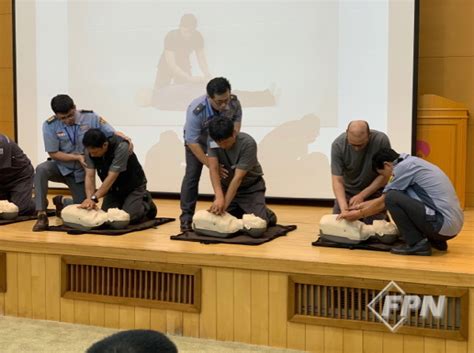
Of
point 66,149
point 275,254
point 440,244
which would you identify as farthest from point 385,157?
point 66,149

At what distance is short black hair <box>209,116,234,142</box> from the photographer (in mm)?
3716

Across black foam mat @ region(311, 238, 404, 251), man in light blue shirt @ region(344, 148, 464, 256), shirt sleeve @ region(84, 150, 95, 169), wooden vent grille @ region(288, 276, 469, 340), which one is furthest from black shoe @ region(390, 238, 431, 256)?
shirt sleeve @ region(84, 150, 95, 169)

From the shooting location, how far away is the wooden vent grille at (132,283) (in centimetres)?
346

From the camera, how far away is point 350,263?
3.13 m

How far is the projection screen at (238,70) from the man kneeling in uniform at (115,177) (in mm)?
1641

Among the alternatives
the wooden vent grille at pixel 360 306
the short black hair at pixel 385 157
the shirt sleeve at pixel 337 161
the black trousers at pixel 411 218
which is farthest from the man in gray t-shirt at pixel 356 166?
the wooden vent grille at pixel 360 306

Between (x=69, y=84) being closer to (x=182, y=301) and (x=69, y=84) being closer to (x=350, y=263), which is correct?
(x=182, y=301)

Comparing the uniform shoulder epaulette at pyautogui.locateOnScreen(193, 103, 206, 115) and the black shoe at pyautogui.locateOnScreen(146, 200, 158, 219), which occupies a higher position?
the uniform shoulder epaulette at pyautogui.locateOnScreen(193, 103, 206, 115)

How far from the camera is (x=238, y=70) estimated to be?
595 cm

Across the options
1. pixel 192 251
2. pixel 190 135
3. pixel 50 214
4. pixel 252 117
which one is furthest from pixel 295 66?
pixel 192 251

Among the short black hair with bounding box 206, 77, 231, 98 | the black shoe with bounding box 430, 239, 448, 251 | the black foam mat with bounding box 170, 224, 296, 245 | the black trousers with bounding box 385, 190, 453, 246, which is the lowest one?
the black foam mat with bounding box 170, 224, 296, 245

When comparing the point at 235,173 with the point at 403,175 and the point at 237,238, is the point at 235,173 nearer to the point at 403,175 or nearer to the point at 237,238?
the point at 237,238

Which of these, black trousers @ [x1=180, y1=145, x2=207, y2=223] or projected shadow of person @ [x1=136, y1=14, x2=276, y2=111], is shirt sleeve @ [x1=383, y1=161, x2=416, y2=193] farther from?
projected shadow of person @ [x1=136, y1=14, x2=276, y2=111]

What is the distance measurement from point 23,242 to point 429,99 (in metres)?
3.40
